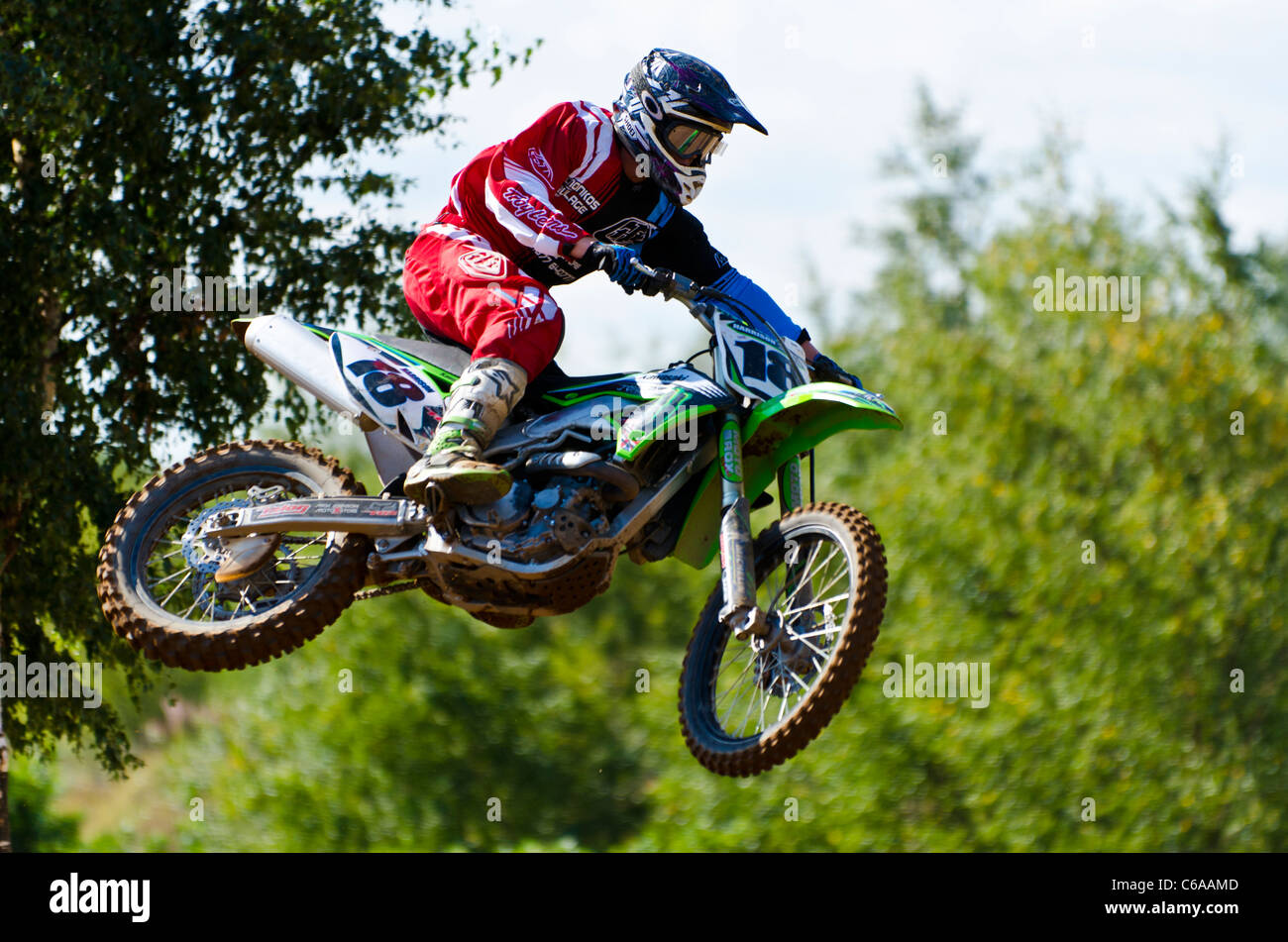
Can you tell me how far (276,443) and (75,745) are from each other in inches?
217

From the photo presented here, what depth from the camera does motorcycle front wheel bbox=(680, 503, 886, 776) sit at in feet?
16.9

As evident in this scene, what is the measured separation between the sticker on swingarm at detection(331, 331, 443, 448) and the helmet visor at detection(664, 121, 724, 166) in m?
1.30

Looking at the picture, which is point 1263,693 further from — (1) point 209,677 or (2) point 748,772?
(1) point 209,677

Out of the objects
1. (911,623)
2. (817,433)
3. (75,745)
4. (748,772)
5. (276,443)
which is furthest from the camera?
(911,623)

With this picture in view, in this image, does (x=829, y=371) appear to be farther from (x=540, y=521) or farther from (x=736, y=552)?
(x=540, y=521)

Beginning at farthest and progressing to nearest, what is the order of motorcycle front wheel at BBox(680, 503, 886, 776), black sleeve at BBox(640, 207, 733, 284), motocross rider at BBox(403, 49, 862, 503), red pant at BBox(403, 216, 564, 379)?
black sleeve at BBox(640, 207, 733, 284) → red pant at BBox(403, 216, 564, 379) → motocross rider at BBox(403, 49, 862, 503) → motorcycle front wheel at BBox(680, 503, 886, 776)

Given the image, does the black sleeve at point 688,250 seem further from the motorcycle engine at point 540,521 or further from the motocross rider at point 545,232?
the motorcycle engine at point 540,521

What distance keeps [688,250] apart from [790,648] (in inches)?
70.6


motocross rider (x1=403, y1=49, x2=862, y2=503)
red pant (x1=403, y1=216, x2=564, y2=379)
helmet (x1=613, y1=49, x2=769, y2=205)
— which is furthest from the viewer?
helmet (x1=613, y1=49, x2=769, y2=205)

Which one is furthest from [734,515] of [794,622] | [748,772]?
[748,772]

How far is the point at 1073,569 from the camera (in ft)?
55.4

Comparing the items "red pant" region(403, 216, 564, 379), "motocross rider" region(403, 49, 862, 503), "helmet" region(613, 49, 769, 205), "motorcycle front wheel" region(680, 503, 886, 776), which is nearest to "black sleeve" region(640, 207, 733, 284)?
"motocross rider" region(403, 49, 862, 503)

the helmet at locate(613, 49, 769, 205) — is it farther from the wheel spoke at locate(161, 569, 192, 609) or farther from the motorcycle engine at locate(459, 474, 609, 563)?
the wheel spoke at locate(161, 569, 192, 609)

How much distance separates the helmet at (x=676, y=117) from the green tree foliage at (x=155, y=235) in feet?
12.9
